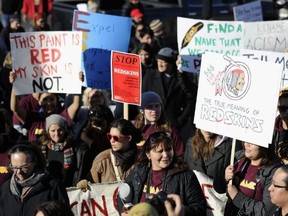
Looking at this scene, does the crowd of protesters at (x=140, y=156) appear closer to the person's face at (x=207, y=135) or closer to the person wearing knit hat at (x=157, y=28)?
the person's face at (x=207, y=135)

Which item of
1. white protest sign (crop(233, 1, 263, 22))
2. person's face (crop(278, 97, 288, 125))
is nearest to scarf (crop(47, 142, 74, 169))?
person's face (crop(278, 97, 288, 125))

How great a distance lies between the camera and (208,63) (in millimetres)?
8234

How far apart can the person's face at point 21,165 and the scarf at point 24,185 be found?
0.04 metres

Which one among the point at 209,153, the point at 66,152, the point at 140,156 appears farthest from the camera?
the point at 66,152

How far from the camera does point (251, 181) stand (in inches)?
293

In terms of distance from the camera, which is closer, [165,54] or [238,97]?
[238,97]

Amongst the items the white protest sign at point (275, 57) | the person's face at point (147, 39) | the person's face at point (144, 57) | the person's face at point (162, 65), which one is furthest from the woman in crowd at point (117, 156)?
the person's face at point (147, 39)

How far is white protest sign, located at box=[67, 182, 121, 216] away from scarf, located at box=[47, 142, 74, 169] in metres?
0.52

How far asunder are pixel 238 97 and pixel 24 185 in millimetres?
1878

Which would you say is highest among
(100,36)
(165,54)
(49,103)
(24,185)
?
(100,36)

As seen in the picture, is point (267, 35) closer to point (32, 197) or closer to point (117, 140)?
point (117, 140)

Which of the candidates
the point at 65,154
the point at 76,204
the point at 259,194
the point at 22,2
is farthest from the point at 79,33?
the point at 22,2

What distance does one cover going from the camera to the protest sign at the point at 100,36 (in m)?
10.7

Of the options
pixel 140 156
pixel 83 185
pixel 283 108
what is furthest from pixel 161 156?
pixel 283 108
